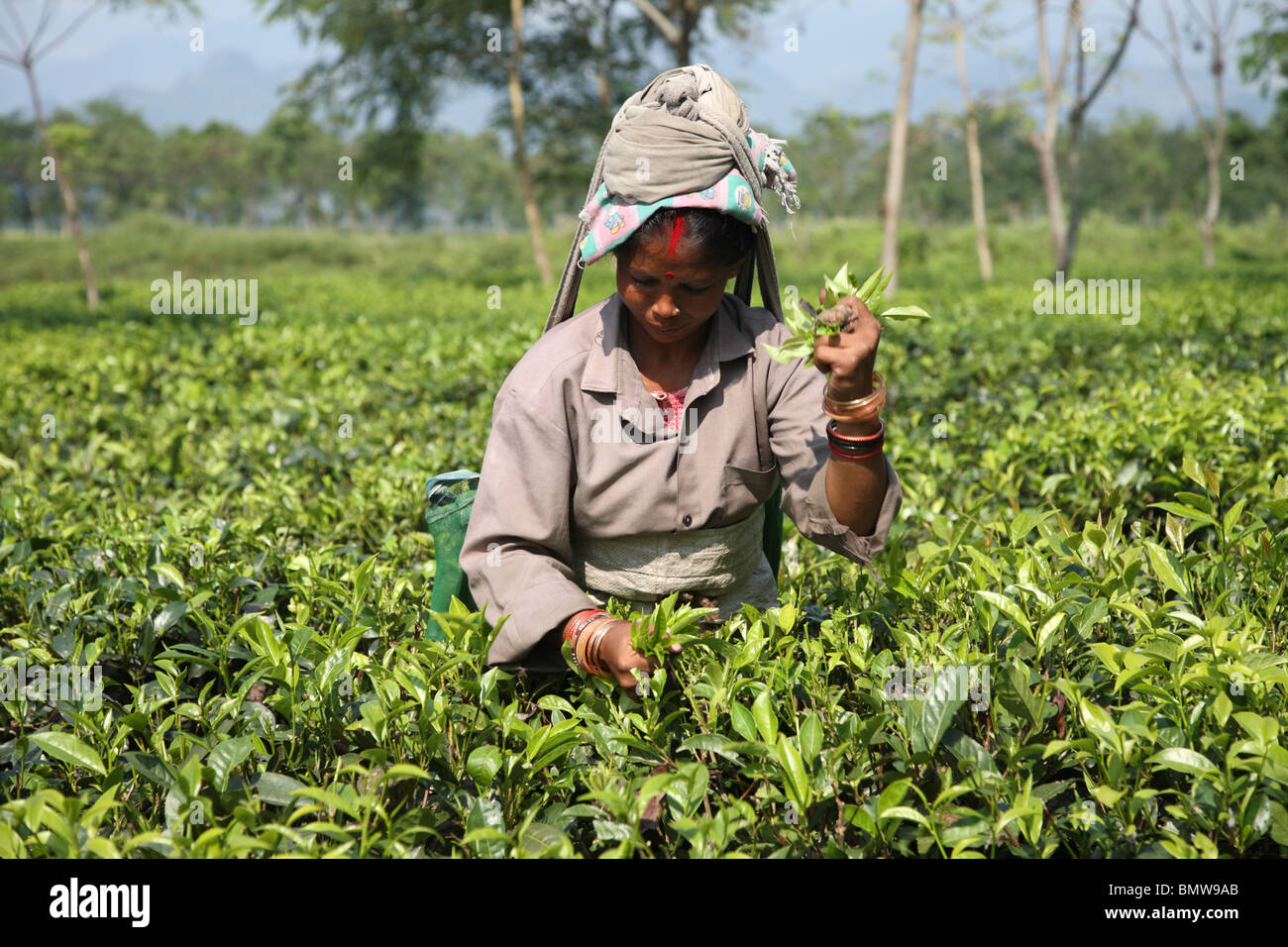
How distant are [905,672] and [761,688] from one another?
0.27 meters

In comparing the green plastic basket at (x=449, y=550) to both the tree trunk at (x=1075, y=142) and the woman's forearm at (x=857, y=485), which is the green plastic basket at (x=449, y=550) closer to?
the woman's forearm at (x=857, y=485)

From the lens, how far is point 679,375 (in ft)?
6.21

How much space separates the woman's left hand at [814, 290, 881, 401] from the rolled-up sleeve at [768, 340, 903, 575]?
195 millimetres

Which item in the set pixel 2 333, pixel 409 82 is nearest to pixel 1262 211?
pixel 409 82

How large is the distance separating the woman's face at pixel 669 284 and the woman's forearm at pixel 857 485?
1.10 ft

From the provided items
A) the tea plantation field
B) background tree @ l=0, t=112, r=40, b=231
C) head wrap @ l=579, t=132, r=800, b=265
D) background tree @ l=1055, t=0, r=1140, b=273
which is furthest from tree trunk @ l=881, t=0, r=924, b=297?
background tree @ l=0, t=112, r=40, b=231

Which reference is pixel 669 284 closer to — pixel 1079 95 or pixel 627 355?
pixel 627 355

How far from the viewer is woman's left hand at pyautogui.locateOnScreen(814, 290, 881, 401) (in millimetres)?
1463

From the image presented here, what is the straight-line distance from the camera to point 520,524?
1.71 metres

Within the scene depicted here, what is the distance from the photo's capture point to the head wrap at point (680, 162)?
5.41 ft

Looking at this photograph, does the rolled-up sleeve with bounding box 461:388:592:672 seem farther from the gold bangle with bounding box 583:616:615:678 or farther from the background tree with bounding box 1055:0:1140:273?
the background tree with bounding box 1055:0:1140:273

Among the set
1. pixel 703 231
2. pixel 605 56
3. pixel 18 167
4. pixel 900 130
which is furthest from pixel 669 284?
pixel 18 167

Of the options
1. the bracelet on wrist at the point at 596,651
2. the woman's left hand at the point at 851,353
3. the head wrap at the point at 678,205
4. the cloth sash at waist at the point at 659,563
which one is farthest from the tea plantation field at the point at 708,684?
the head wrap at the point at 678,205
